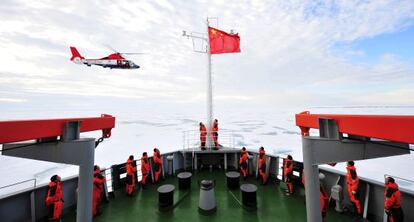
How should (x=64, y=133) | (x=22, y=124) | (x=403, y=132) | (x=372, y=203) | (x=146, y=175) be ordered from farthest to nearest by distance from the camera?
(x=146, y=175) < (x=372, y=203) < (x=64, y=133) < (x=22, y=124) < (x=403, y=132)

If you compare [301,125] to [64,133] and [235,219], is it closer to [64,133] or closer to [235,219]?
[235,219]

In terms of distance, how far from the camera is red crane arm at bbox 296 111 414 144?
1683 millimetres

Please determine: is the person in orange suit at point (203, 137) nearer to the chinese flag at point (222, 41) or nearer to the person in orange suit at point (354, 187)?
the chinese flag at point (222, 41)

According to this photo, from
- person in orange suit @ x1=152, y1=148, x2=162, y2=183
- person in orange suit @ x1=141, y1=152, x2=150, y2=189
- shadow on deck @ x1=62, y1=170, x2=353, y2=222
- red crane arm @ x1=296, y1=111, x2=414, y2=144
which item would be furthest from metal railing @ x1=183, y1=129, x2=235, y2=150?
red crane arm @ x1=296, y1=111, x2=414, y2=144

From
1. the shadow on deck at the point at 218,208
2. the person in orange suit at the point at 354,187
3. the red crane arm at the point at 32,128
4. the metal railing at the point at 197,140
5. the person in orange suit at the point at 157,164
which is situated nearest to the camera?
the red crane arm at the point at 32,128

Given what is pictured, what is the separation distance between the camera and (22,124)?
229cm

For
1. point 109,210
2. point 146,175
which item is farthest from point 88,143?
point 146,175

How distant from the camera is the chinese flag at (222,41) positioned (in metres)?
9.41

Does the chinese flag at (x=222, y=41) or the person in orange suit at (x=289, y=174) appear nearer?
the person in orange suit at (x=289, y=174)

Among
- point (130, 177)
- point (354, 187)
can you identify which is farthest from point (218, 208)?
point (354, 187)

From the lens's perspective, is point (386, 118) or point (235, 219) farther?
point (235, 219)

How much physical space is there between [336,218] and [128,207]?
5.50 m

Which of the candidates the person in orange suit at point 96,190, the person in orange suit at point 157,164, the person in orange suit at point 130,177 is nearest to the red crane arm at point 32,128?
the person in orange suit at point 96,190

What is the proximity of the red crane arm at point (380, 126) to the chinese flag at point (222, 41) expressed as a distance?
7.38 meters
